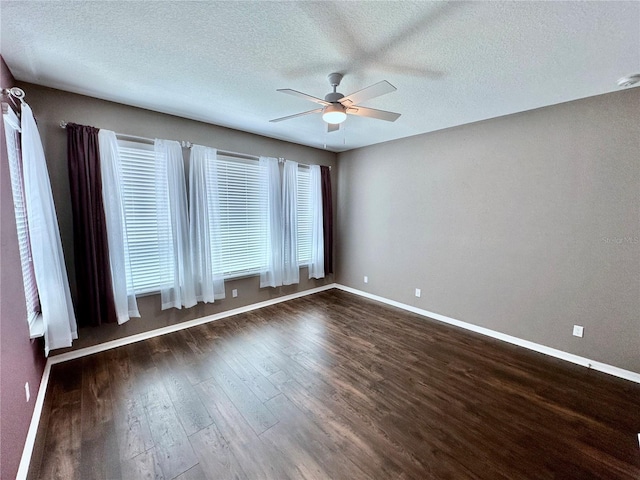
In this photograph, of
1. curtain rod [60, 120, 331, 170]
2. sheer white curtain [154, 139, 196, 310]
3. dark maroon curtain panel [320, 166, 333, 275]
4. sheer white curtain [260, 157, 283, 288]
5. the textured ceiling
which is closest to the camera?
the textured ceiling

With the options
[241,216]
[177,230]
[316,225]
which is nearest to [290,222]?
[316,225]

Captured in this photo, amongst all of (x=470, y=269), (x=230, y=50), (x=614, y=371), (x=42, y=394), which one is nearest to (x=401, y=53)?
(x=230, y=50)

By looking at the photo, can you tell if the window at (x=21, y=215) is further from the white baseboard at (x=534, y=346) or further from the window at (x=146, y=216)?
the white baseboard at (x=534, y=346)

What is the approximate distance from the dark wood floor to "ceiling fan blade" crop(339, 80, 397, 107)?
2.46 m

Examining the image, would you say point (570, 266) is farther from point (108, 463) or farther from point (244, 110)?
point (108, 463)

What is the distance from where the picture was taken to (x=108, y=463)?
1.57 m

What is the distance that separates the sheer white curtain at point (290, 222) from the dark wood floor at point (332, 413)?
151cm

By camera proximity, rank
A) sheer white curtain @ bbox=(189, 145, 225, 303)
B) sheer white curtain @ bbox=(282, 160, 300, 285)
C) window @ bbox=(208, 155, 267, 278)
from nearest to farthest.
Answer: sheer white curtain @ bbox=(189, 145, 225, 303)
window @ bbox=(208, 155, 267, 278)
sheer white curtain @ bbox=(282, 160, 300, 285)

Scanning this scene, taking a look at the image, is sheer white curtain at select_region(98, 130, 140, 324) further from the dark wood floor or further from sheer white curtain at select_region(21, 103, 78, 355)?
the dark wood floor

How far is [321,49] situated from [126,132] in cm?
247

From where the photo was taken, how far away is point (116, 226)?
2.77 m

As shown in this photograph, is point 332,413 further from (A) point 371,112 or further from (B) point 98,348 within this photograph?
Answer: (B) point 98,348

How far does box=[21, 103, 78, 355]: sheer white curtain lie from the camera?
203 cm

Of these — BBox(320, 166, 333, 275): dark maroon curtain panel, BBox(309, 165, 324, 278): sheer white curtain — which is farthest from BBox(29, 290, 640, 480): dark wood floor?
BBox(320, 166, 333, 275): dark maroon curtain panel
